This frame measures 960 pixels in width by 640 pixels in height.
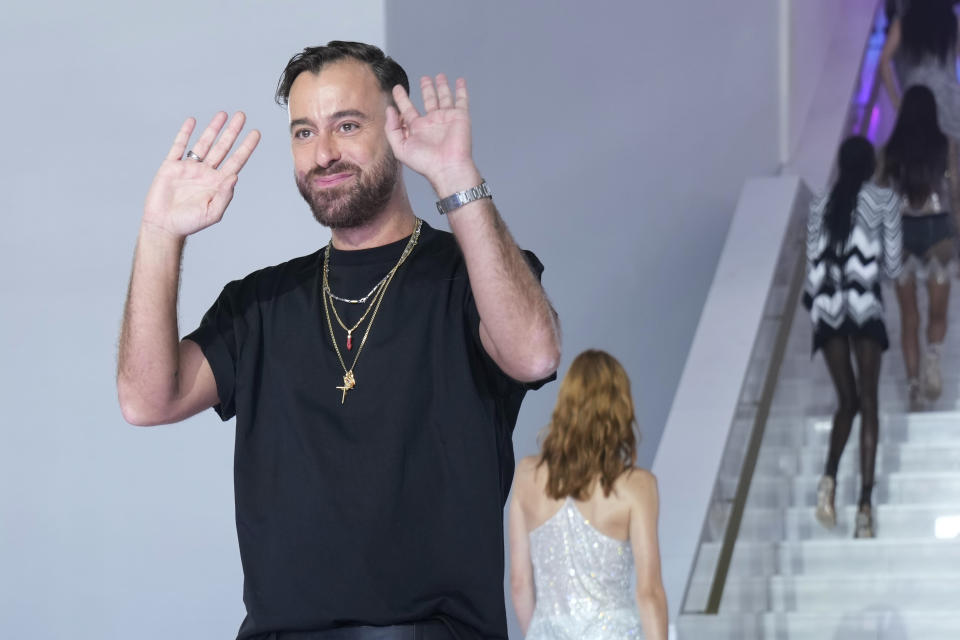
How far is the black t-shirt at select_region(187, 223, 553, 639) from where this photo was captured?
2.06 metres

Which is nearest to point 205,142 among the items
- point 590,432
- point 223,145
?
point 223,145

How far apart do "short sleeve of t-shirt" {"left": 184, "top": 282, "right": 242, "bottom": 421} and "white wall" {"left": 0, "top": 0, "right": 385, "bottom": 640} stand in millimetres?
2025

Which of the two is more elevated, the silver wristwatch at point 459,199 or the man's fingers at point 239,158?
the man's fingers at point 239,158

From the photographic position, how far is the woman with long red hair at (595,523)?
400 centimetres

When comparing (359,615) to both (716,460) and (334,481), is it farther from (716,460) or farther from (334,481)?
(716,460)

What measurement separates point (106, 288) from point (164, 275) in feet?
8.00

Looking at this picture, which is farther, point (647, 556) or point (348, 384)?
point (647, 556)

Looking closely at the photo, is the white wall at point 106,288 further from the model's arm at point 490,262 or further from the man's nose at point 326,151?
the model's arm at point 490,262

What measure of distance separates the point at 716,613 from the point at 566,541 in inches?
64.9

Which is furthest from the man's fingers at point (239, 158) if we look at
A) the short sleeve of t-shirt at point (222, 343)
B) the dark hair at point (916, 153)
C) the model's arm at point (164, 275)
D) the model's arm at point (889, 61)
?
the model's arm at point (889, 61)

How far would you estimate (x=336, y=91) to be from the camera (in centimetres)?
223

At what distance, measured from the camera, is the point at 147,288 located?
212 centimetres

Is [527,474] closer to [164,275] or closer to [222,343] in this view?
[222,343]

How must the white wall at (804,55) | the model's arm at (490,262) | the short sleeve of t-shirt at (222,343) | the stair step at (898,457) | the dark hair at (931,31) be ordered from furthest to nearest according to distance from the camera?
the white wall at (804,55) < the dark hair at (931,31) < the stair step at (898,457) < the short sleeve of t-shirt at (222,343) < the model's arm at (490,262)
